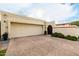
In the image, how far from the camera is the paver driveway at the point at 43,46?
629cm

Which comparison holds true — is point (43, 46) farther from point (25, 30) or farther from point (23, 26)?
point (23, 26)

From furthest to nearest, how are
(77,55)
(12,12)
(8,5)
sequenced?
(12,12)
(8,5)
(77,55)

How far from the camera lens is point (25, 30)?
276 inches

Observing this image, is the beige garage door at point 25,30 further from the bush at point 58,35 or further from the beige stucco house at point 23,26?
the bush at point 58,35

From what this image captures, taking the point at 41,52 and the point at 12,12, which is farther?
the point at 12,12

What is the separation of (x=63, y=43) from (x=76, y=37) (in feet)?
2.09

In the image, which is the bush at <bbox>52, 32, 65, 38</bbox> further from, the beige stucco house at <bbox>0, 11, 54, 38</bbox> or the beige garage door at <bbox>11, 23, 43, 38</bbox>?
the beige garage door at <bbox>11, 23, 43, 38</bbox>

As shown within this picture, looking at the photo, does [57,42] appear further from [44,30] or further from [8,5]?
[8,5]

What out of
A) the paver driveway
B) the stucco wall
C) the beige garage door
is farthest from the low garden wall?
the beige garage door

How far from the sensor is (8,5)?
651cm

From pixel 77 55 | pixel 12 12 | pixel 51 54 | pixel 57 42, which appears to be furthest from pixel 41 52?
pixel 12 12

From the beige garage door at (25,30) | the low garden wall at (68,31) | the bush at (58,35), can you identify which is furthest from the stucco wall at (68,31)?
the beige garage door at (25,30)

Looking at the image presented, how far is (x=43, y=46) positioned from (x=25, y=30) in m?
1.17

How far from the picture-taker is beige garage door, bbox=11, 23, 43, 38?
676 cm
